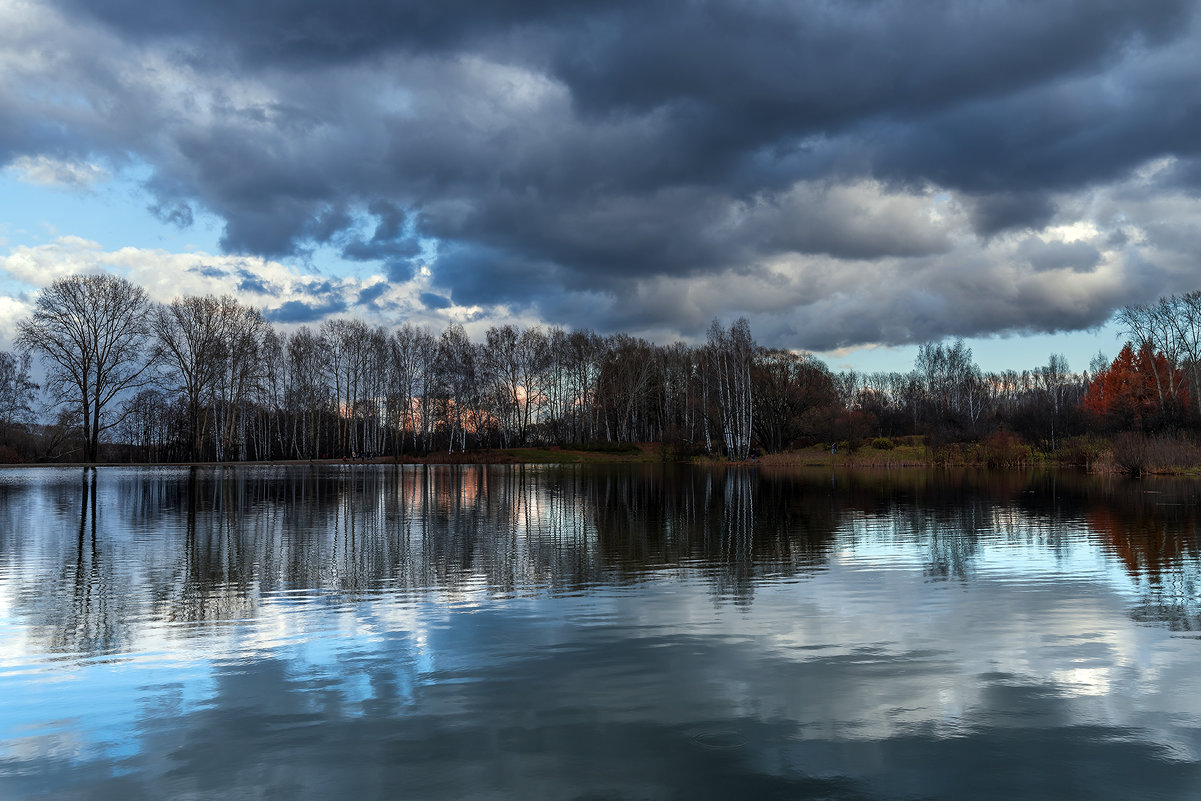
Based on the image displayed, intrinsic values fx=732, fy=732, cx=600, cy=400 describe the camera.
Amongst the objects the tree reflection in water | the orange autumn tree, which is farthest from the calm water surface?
the orange autumn tree

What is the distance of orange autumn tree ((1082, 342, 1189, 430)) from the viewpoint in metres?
61.6

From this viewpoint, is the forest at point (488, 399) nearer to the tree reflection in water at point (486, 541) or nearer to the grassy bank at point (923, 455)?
the grassy bank at point (923, 455)

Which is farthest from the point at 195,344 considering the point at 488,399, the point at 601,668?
the point at 601,668

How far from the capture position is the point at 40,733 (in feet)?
19.6

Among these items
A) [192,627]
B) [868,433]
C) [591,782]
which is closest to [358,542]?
[192,627]

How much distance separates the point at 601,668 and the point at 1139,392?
8596 centimetres

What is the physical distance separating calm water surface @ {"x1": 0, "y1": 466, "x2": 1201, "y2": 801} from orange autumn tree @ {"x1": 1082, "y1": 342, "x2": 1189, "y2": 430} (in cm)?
5467

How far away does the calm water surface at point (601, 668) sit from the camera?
5.21m

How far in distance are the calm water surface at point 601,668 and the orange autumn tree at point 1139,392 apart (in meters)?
54.7

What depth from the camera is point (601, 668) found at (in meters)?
7.62

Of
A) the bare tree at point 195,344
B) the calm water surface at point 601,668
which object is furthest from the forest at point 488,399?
the calm water surface at point 601,668

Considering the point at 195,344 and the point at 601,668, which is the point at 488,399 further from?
the point at 601,668

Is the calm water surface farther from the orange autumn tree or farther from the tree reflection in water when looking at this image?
the orange autumn tree

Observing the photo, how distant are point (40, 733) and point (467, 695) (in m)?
3.43
